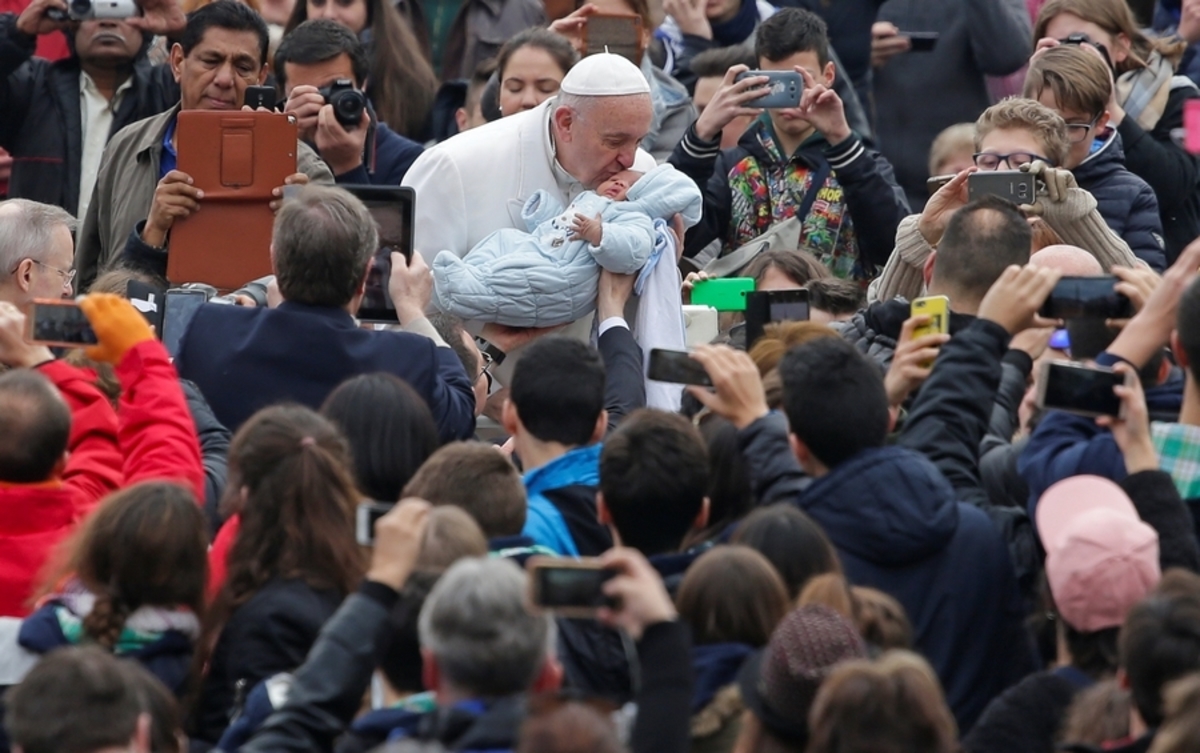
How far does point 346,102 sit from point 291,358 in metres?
2.18

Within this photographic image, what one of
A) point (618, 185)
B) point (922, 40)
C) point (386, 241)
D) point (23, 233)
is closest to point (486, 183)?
point (618, 185)

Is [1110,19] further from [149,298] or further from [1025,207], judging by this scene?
[149,298]

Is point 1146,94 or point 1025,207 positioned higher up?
point 1146,94

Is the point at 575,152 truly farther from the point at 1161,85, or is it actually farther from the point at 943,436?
the point at 1161,85

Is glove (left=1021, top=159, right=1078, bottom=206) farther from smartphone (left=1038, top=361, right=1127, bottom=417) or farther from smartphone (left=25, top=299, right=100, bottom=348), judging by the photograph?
smartphone (left=25, top=299, right=100, bottom=348)

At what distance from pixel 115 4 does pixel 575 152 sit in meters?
2.60

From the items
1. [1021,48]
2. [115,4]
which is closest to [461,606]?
[115,4]

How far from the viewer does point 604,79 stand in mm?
6078

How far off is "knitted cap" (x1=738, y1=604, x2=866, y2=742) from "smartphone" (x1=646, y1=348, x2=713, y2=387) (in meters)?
1.24

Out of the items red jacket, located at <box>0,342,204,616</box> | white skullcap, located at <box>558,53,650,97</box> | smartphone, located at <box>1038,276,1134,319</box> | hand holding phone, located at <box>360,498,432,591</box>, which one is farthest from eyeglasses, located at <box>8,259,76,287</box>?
smartphone, located at <box>1038,276,1134,319</box>

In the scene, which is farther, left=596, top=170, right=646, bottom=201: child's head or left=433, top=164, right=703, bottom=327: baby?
left=596, top=170, right=646, bottom=201: child's head

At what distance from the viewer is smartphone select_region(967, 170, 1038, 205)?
5836 millimetres

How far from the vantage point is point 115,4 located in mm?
7914

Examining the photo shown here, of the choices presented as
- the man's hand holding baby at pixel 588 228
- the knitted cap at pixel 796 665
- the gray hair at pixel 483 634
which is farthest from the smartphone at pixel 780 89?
the gray hair at pixel 483 634
